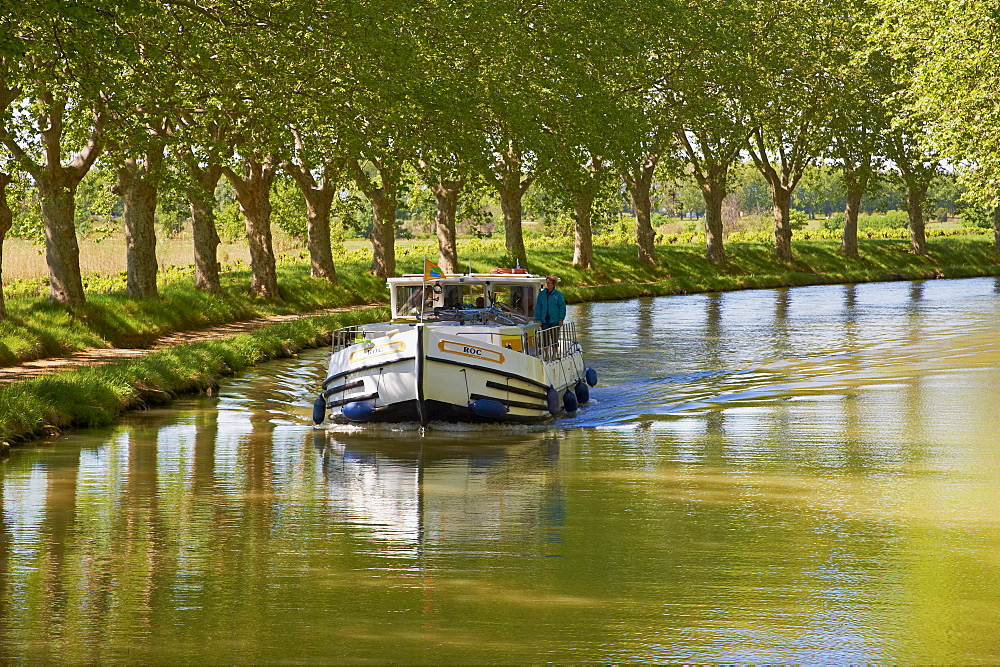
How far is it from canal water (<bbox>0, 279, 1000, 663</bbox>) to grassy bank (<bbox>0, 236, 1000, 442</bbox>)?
2.58 ft

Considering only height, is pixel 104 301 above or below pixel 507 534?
above

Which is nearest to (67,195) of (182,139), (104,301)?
(104,301)

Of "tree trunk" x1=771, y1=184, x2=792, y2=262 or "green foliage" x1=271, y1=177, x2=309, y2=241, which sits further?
"tree trunk" x1=771, y1=184, x2=792, y2=262

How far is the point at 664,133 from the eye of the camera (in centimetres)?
5209

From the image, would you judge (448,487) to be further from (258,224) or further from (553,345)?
(258,224)

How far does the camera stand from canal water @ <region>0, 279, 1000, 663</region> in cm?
773

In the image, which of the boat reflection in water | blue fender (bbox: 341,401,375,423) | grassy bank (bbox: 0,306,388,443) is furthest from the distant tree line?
the boat reflection in water

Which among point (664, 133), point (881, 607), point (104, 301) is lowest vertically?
point (881, 607)

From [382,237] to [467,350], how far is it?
27826 mm

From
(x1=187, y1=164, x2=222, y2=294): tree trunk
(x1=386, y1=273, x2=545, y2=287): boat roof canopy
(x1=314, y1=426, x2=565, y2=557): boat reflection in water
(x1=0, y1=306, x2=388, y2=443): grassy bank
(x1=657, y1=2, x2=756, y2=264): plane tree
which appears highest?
(x1=657, y1=2, x2=756, y2=264): plane tree

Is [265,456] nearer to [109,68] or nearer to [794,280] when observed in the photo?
[109,68]

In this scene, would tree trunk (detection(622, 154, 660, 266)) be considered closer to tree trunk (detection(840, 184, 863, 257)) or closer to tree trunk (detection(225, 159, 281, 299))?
tree trunk (detection(840, 184, 863, 257))

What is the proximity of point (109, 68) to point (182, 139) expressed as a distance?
183 inches

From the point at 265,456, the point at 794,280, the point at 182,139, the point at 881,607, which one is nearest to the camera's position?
the point at 881,607
